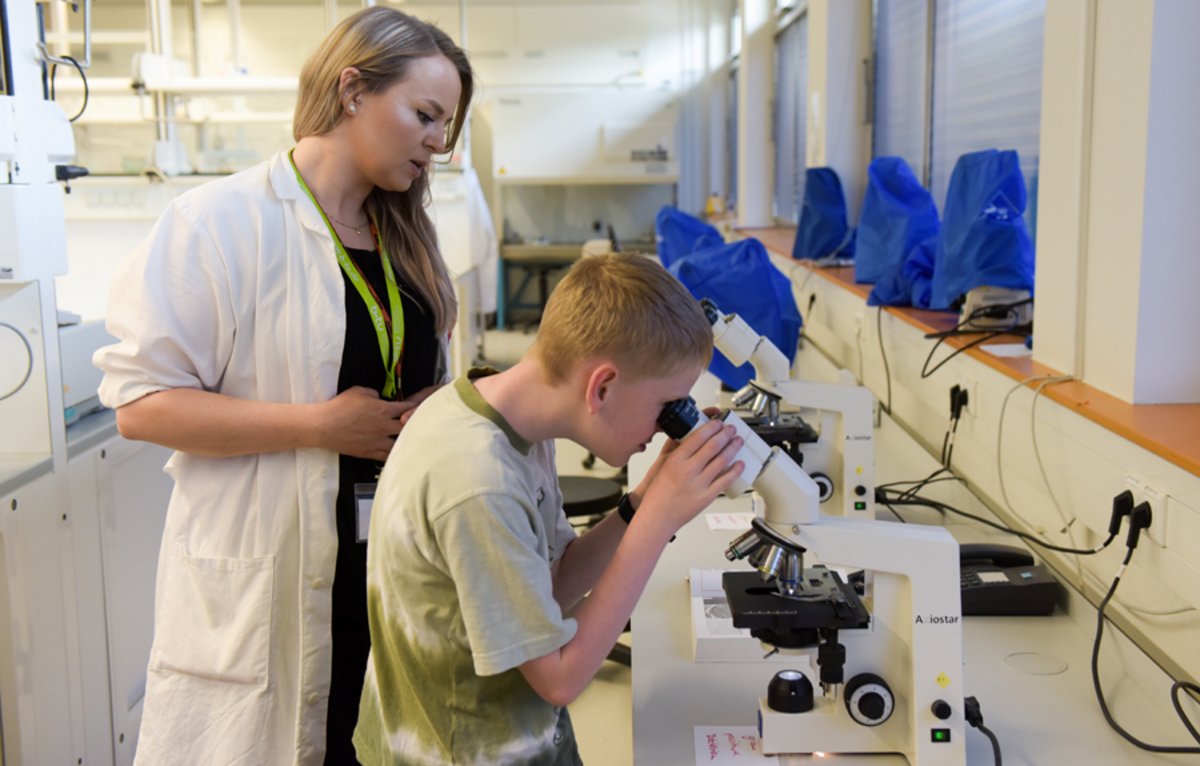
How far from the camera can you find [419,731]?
3.47 ft

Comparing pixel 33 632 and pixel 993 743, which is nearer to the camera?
pixel 993 743

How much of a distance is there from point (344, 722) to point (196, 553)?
290mm

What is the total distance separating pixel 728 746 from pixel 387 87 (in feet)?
2.92

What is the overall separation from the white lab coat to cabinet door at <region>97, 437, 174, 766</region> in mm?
989

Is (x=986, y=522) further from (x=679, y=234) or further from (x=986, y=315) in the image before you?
(x=679, y=234)

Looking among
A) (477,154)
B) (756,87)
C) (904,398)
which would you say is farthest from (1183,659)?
(477,154)

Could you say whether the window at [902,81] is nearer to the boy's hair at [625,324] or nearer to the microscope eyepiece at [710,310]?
the microscope eyepiece at [710,310]

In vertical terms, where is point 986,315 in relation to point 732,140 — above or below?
below

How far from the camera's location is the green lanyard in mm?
1448

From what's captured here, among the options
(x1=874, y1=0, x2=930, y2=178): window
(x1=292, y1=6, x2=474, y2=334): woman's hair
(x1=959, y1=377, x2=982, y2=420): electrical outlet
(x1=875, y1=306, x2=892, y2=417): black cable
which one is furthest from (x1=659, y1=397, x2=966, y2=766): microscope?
(x1=874, y1=0, x2=930, y2=178): window

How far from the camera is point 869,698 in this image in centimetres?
121

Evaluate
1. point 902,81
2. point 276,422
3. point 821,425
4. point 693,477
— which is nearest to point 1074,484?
point 821,425

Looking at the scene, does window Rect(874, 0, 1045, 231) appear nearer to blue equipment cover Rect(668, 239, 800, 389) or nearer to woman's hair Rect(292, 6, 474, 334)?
blue equipment cover Rect(668, 239, 800, 389)

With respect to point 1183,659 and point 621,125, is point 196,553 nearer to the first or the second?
point 1183,659
